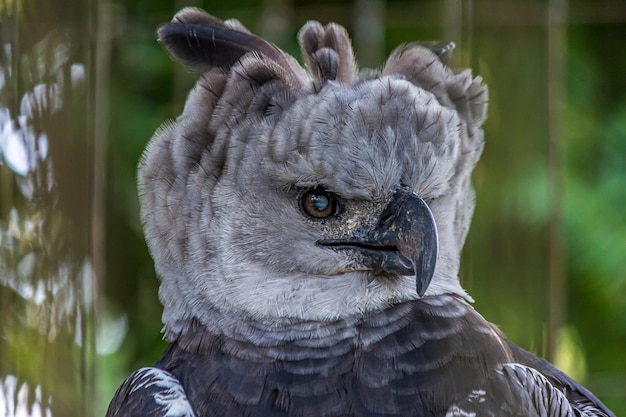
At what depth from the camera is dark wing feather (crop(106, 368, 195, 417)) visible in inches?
53.7

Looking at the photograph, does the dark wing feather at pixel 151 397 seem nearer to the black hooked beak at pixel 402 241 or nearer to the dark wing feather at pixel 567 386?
the black hooked beak at pixel 402 241

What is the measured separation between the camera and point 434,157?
1.46 metres

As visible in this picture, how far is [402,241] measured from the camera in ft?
4.61

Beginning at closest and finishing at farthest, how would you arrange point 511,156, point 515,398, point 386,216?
point 515,398 → point 386,216 → point 511,156

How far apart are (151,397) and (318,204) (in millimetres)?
430

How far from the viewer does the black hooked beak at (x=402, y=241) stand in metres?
1.36

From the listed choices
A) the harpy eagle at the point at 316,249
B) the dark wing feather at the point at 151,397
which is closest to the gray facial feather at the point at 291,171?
the harpy eagle at the point at 316,249

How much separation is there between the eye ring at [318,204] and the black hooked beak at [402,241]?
48mm

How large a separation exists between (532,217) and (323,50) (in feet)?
2.64

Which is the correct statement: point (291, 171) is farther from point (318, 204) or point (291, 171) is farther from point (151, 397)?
point (151, 397)

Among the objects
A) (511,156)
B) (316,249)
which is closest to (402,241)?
(316,249)

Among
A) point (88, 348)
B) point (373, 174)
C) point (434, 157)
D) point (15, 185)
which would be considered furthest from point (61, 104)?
point (434, 157)

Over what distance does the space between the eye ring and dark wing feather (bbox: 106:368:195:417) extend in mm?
373

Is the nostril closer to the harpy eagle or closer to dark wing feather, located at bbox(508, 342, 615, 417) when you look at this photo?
the harpy eagle
